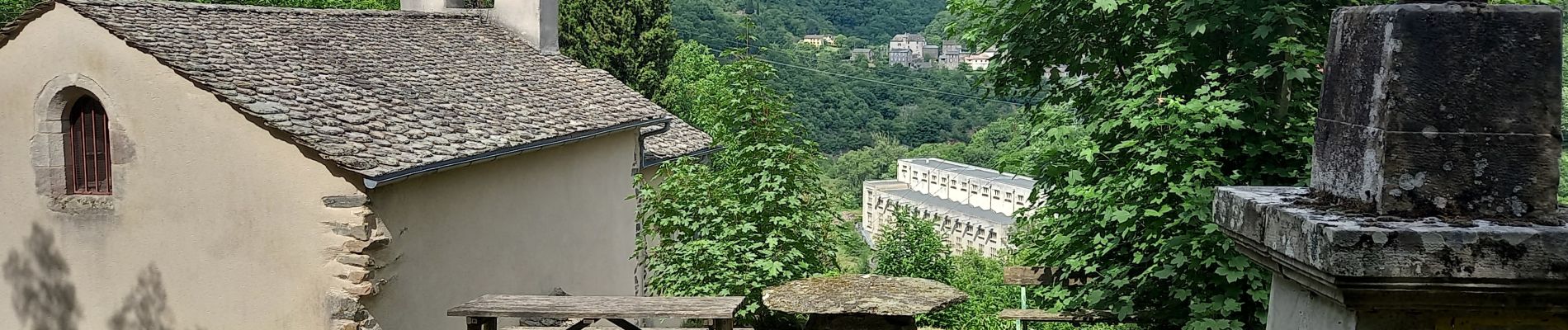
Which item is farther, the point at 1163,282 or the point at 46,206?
the point at 46,206

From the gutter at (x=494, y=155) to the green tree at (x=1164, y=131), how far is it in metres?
4.37

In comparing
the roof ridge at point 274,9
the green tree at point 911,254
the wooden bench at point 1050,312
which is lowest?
the green tree at point 911,254

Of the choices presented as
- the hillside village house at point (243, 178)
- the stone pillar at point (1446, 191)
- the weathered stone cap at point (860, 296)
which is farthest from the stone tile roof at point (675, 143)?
the stone pillar at point (1446, 191)

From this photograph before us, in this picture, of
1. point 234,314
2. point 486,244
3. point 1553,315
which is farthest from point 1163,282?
point 234,314

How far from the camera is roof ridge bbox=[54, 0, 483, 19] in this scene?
33.0 feet

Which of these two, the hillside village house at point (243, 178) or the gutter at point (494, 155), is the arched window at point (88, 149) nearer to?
the hillside village house at point (243, 178)

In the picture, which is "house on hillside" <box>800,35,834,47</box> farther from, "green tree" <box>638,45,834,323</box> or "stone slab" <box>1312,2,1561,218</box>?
"stone slab" <box>1312,2,1561,218</box>

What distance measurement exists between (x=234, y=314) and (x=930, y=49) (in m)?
79.1

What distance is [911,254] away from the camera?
→ 1616cm

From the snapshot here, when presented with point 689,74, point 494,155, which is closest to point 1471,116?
point 494,155

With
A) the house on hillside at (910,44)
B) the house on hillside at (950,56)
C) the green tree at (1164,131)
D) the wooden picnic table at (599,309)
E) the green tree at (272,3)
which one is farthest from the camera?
the house on hillside at (950,56)

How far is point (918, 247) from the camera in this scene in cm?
1623

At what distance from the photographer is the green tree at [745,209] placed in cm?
1091

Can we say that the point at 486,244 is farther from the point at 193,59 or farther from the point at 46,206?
the point at 46,206
